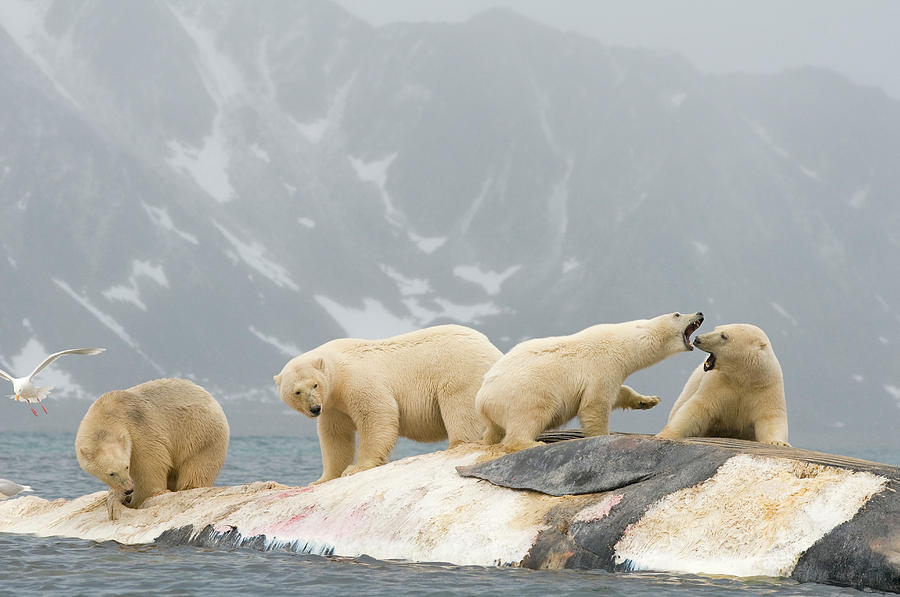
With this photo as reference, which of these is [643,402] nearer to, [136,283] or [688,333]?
[688,333]

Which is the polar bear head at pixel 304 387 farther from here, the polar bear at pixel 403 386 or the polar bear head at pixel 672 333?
the polar bear head at pixel 672 333

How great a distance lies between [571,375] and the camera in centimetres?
1018

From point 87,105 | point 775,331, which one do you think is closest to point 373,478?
point 775,331

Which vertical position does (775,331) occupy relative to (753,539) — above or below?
above

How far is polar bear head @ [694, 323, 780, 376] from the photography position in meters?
10.2

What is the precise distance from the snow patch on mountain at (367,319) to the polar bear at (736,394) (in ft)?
503

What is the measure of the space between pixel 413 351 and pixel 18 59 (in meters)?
Result: 178

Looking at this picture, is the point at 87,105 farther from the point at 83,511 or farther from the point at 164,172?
the point at 83,511

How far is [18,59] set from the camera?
17312 centimetres

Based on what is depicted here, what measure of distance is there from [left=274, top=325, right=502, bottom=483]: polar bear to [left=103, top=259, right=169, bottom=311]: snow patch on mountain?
485 ft

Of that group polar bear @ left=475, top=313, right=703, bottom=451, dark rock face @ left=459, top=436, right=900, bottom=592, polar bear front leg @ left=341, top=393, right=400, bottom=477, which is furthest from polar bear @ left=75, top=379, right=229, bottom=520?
dark rock face @ left=459, top=436, right=900, bottom=592

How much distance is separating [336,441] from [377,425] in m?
0.94

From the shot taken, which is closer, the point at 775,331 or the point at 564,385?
the point at 564,385

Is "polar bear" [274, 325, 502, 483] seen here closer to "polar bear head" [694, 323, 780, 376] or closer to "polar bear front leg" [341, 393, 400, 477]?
"polar bear front leg" [341, 393, 400, 477]
